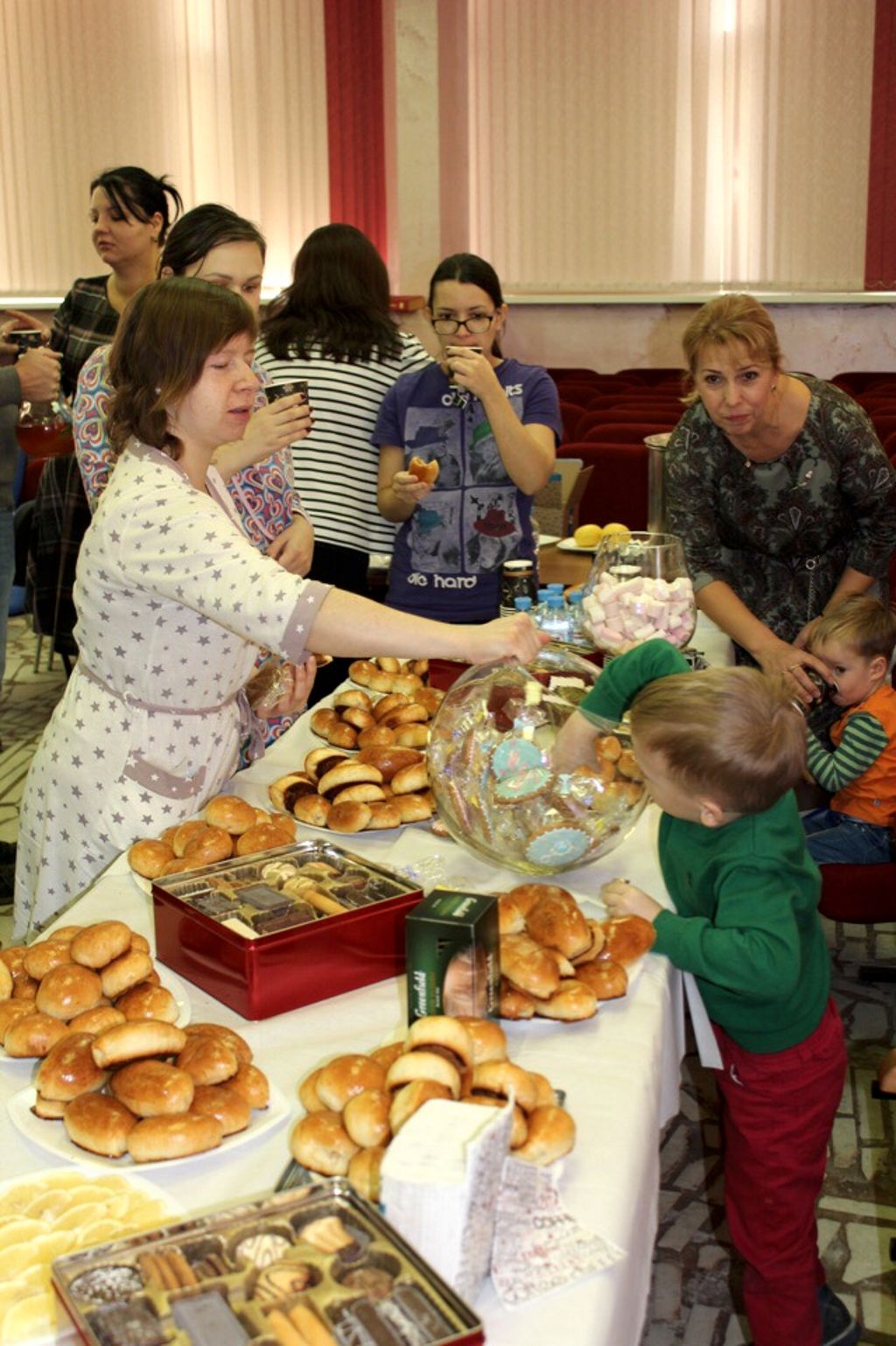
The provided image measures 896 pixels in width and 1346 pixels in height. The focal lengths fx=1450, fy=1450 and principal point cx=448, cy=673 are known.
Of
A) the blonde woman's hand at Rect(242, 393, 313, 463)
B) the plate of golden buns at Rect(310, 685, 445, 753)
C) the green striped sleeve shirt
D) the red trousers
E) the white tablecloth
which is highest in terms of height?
the blonde woman's hand at Rect(242, 393, 313, 463)

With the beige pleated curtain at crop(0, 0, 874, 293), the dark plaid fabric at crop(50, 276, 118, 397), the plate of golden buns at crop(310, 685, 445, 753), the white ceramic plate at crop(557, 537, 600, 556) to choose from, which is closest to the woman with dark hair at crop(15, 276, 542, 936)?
the plate of golden buns at crop(310, 685, 445, 753)

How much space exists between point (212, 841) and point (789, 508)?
1595mm

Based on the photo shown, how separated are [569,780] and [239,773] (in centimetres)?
68

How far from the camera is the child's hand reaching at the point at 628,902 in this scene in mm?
1761

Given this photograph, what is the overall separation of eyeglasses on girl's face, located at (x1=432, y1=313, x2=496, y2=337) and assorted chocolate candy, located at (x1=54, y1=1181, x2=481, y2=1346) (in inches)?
92.8

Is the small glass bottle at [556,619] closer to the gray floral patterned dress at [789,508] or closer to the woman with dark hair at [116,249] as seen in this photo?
the gray floral patterned dress at [789,508]

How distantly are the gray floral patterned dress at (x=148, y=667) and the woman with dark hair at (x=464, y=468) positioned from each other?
36.2 inches

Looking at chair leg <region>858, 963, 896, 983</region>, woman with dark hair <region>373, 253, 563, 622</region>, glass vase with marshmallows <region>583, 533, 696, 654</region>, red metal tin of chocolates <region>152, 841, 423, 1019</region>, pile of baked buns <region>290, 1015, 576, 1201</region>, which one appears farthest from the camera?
chair leg <region>858, 963, 896, 983</region>

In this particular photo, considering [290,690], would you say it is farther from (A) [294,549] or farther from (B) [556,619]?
(B) [556,619]

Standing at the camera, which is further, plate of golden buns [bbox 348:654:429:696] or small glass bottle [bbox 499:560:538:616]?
small glass bottle [bbox 499:560:538:616]

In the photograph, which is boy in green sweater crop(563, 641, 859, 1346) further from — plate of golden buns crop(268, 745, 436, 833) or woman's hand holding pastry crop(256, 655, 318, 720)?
woman's hand holding pastry crop(256, 655, 318, 720)

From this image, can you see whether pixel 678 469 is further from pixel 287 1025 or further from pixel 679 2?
pixel 679 2

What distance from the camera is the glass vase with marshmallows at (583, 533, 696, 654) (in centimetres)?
255

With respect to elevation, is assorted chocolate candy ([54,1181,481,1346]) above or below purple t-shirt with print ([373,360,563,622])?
below
